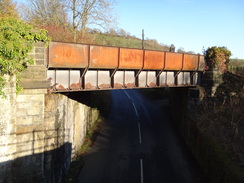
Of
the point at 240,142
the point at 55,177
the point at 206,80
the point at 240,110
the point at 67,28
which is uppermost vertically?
the point at 67,28

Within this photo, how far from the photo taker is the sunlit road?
15.3 m

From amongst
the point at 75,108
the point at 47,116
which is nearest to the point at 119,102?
the point at 75,108

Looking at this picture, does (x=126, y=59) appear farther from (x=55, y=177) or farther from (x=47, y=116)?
(x=55, y=177)

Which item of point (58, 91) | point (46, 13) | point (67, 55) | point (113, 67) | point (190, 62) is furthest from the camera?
point (46, 13)

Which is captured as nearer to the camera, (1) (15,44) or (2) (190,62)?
(1) (15,44)

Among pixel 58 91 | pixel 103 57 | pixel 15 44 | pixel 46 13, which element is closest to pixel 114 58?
pixel 103 57

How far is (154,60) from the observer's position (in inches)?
671

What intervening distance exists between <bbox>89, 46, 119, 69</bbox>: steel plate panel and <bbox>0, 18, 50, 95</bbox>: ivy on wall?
373 centimetres

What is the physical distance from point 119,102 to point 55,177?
23.6 metres

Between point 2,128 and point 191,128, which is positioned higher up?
point 2,128

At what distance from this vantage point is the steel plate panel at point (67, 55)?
1213cm

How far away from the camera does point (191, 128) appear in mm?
19984

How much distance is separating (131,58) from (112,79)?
201 centimetres

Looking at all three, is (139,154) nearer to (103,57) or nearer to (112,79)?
(112,79)
